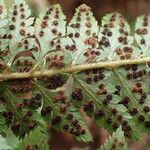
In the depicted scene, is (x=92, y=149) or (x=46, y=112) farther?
(x=92, y=149)

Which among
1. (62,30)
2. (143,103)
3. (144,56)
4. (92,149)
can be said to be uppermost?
(62,30)

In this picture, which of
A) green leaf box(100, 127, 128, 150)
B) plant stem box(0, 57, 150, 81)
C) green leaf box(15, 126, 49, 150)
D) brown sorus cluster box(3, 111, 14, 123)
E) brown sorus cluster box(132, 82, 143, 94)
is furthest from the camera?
brown sorus cluster box(132, 82, 143, 94)

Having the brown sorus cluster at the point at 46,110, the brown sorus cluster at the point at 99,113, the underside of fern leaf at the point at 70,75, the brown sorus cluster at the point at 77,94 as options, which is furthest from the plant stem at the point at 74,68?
the brown sorus cluster at the point at 99,113

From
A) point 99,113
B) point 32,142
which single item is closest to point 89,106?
point 99,113

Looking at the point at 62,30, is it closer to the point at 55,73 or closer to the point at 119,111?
the point at 55,73

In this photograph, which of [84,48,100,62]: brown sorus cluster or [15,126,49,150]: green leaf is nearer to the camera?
[15,126,49,150]: green leaf

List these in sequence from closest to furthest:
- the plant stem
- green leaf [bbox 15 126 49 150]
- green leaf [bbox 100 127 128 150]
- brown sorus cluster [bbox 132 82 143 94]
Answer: green leaf [bbox 15 126 49 150] < green leaf [bbox 100 127 128 150] < the plant stem < brown sorus cluster [bbox 132 82 143 94]

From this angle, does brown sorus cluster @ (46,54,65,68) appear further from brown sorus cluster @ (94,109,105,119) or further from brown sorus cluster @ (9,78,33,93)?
brown sorus cluster @ (94,109,105,119)

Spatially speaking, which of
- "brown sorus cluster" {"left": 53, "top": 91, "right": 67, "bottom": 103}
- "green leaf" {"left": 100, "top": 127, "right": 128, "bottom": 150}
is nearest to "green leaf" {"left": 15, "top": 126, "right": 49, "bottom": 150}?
"green leaf" {"left": 100, "top": 127, "right": 128, "bottom": 150}

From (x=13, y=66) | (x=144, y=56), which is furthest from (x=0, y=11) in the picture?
(x=144, y=56)
